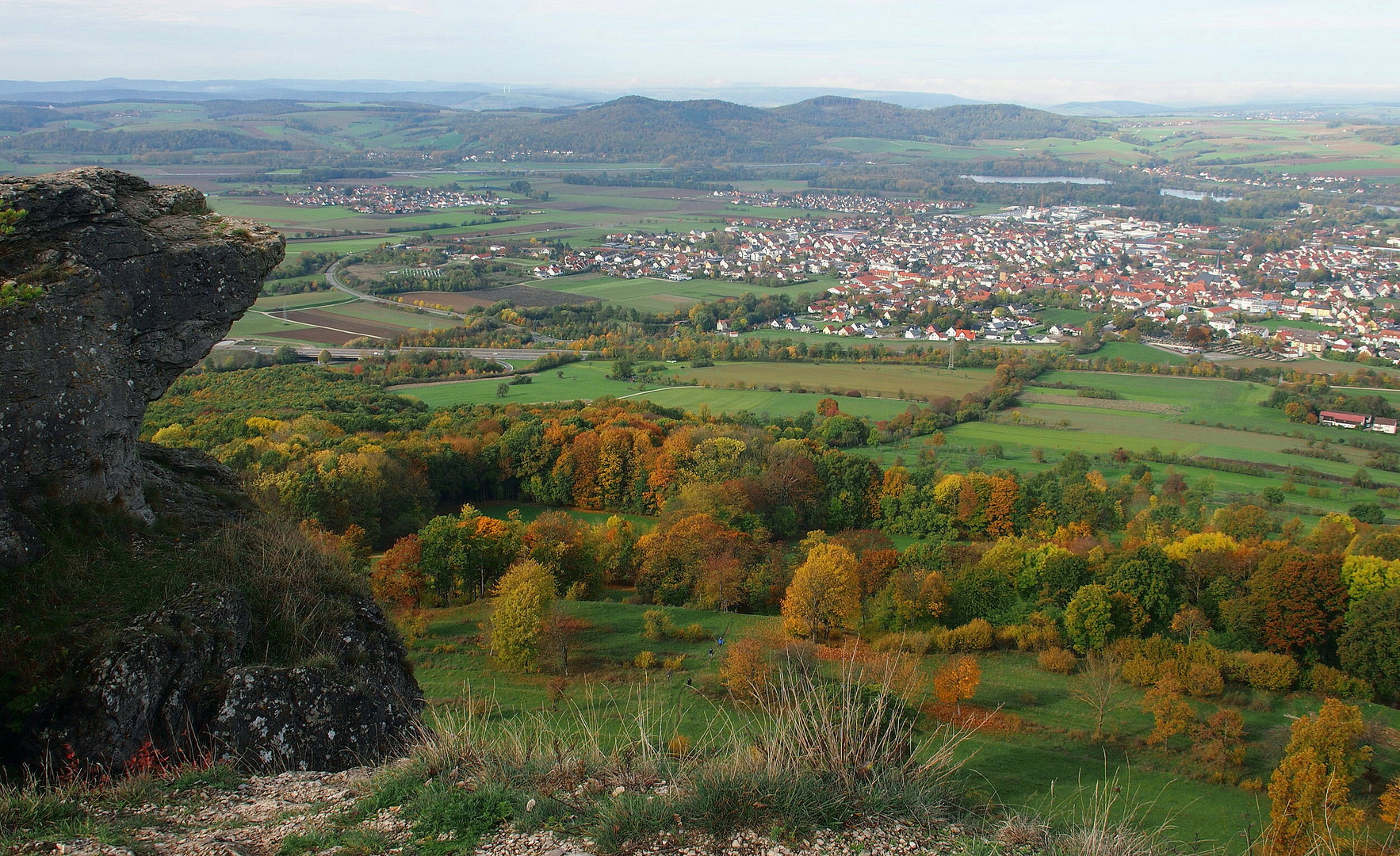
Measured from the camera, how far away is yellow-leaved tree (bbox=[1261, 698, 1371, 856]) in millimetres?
16125

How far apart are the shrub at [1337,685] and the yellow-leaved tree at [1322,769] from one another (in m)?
4.64

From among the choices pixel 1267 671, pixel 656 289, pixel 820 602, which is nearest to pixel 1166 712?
pixel 1267 671

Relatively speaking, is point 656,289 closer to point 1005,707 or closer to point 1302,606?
point 1302,606

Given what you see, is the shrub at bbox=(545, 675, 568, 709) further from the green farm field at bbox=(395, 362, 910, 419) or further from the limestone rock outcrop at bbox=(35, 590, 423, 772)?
the green farm field at bbox=(395, 362, 910, 419)

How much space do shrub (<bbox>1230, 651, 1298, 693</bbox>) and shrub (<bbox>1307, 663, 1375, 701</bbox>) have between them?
0.48 m

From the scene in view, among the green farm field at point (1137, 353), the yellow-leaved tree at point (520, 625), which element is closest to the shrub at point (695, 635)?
the yellow-leaved tree at point (520, 625)

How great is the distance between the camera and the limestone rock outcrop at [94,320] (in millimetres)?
8570

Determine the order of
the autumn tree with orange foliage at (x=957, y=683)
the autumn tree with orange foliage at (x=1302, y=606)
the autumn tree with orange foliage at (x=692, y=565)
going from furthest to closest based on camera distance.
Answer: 1. the autumn tree with orange foliage at (x=692, y=565)
2. the autumn tree with orange foliage at (x=1302, y=606)
3. the autumn tree with orange foliage at (x=957, y=683)

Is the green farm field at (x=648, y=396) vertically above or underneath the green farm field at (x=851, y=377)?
underneath

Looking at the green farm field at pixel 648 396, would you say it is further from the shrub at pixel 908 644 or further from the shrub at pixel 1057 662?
the shrub at pixel 1057 662

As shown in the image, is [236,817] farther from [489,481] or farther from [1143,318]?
[1143,318]

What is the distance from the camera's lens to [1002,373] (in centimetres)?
5975

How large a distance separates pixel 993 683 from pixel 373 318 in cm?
6198

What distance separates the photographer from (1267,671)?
2395 cm
